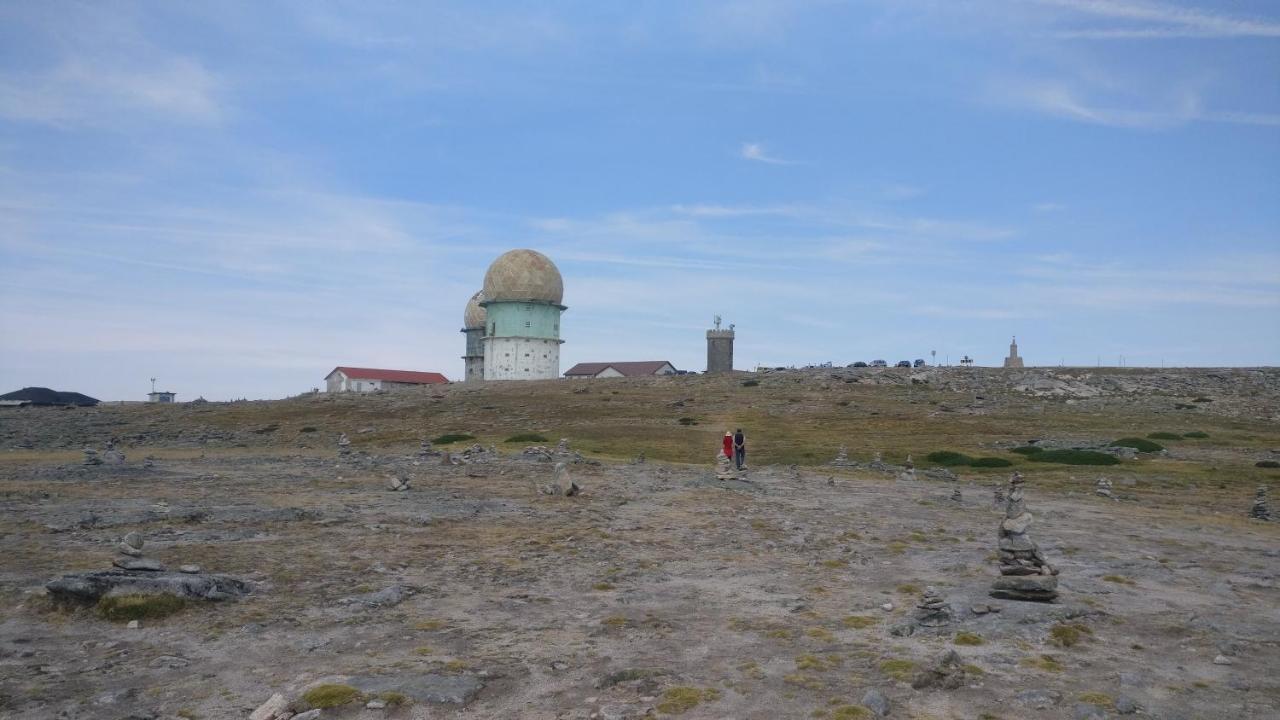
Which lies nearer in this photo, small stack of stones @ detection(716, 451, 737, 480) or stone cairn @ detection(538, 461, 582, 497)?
stone cairn @ detection(538, 461, 582, 497)

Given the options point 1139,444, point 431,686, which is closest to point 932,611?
point 431,686

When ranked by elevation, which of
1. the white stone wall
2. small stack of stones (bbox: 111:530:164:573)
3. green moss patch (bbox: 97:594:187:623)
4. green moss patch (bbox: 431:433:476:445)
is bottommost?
green moss patch (bbox: 97:594:187:623)

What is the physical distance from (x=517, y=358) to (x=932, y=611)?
69.1m

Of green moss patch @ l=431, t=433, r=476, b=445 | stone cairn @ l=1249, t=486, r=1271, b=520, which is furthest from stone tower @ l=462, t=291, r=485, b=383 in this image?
stone cairn @ l=1249, t=486, r=1271, b=520

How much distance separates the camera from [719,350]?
9150 centimetres

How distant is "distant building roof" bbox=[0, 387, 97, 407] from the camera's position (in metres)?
80.1

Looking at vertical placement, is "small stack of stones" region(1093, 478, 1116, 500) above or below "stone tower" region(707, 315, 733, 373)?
below

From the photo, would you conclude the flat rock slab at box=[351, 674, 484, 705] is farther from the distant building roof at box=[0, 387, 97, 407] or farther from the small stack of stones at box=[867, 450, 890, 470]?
the distant building roof at box=[0, 387, 97, 407]

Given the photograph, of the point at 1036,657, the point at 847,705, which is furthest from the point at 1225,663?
the point at 847,705

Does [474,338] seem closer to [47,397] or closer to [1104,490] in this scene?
[47,397]

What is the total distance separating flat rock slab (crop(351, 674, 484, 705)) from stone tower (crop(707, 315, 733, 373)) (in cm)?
8135

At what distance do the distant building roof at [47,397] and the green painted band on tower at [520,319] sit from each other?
1445 inches

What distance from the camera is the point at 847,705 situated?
965 cm

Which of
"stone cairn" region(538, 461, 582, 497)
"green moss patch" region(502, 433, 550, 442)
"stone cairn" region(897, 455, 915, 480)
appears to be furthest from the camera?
"green moss patch" region(502, 433, 550, 442)
